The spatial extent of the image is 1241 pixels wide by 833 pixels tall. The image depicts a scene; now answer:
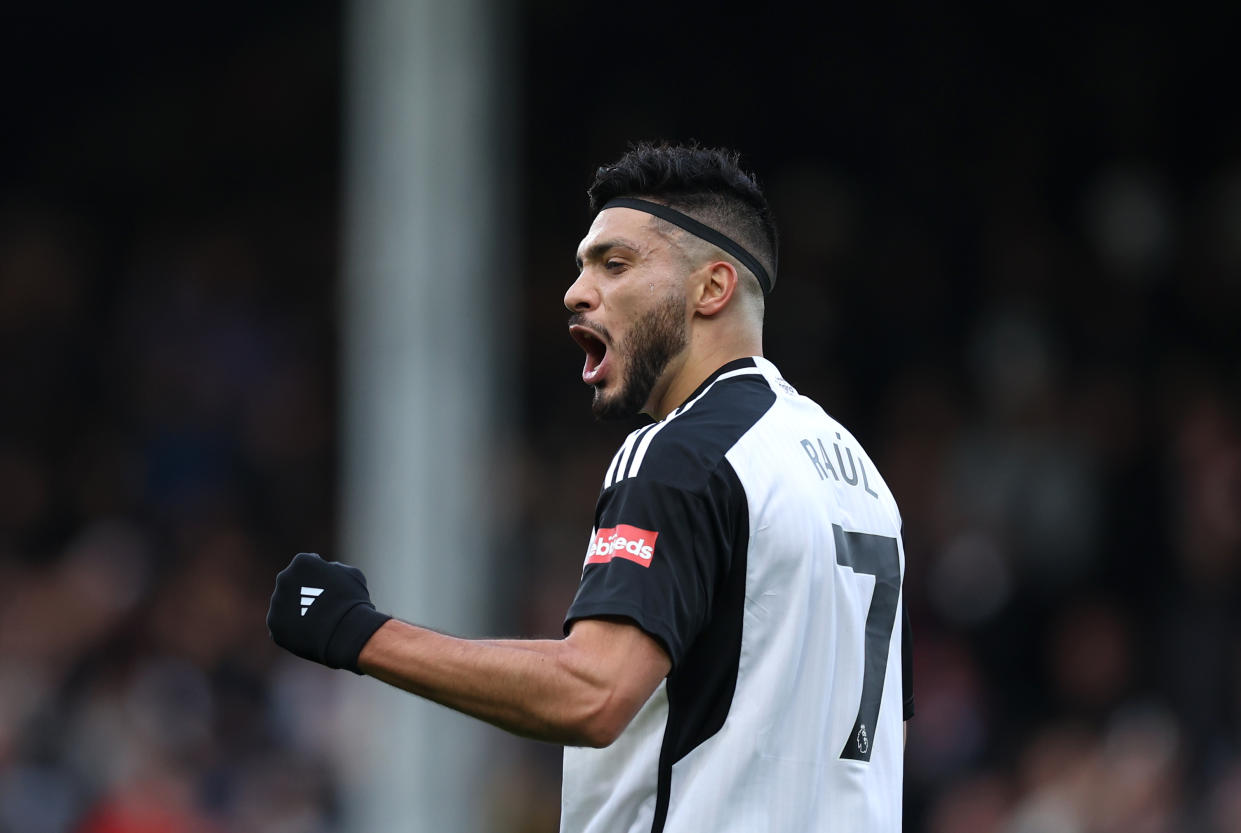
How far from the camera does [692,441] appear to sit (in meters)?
3.11

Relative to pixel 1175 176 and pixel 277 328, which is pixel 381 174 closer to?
pixel 277 328

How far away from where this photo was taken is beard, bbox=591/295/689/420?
3.51 meters

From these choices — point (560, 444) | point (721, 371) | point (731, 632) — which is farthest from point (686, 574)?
point (560, 444)

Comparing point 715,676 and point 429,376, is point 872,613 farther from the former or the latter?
point 429,376

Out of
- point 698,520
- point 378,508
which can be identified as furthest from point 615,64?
point 698,520

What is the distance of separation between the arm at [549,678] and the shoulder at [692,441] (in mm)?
288

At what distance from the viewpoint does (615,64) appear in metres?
12.8

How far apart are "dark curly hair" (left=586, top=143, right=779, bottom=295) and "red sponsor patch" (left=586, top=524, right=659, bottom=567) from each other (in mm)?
860

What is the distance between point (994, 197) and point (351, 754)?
16.9 feet

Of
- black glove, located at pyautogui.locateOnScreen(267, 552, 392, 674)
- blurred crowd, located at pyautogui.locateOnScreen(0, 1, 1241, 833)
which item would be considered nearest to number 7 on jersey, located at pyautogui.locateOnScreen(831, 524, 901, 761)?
black glove, located at pyautogui.locateOnScreen(267, 552, 392, 674)

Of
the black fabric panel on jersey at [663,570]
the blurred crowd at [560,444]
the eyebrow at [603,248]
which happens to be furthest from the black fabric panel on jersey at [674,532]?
the blurred crowd at [560,444]

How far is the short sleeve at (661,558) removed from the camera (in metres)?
2.92

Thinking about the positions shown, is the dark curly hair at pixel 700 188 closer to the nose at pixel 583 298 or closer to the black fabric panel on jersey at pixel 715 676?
the nose at pixel 583 298

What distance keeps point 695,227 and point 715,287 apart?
0.13 m
